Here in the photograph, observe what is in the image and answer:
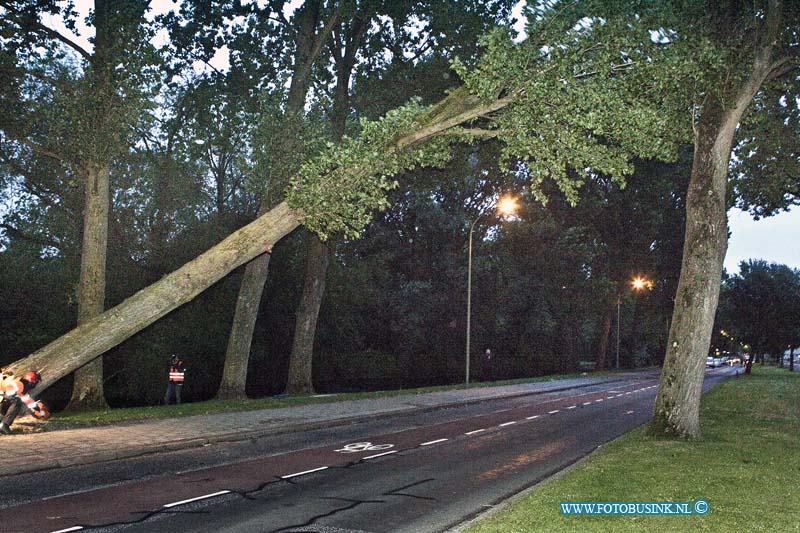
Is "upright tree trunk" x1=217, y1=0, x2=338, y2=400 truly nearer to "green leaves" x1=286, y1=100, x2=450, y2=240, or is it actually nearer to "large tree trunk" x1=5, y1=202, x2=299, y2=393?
"large tree trunk" x1=5, y1=202, x2=299, y2=393

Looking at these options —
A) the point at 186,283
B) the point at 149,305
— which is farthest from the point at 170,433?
the point at 186,283

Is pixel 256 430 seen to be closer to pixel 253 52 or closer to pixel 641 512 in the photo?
pixel 641 512

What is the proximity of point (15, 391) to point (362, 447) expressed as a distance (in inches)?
286

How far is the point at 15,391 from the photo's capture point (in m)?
14.6

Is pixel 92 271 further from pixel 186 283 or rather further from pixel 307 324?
pixel 307 324

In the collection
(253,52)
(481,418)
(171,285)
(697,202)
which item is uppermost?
(253,52)

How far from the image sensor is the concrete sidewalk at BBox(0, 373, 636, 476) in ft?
41.0

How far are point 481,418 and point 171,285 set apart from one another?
1008cm

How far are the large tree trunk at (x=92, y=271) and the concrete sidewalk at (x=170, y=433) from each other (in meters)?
4.24

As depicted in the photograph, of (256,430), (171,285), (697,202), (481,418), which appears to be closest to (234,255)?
(171,285)

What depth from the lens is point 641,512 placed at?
8609mm

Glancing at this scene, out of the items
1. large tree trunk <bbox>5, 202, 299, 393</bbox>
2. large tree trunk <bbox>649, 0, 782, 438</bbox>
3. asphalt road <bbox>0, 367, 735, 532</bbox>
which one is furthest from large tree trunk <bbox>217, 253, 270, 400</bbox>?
large tree trunk <bbox>649, 0, 782, 438</bbox>

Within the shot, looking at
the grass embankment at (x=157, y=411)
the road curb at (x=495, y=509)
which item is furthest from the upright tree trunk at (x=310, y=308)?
the road curb at (x=495, y=509)

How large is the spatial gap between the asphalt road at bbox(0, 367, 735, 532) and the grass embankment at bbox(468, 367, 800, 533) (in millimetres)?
918
